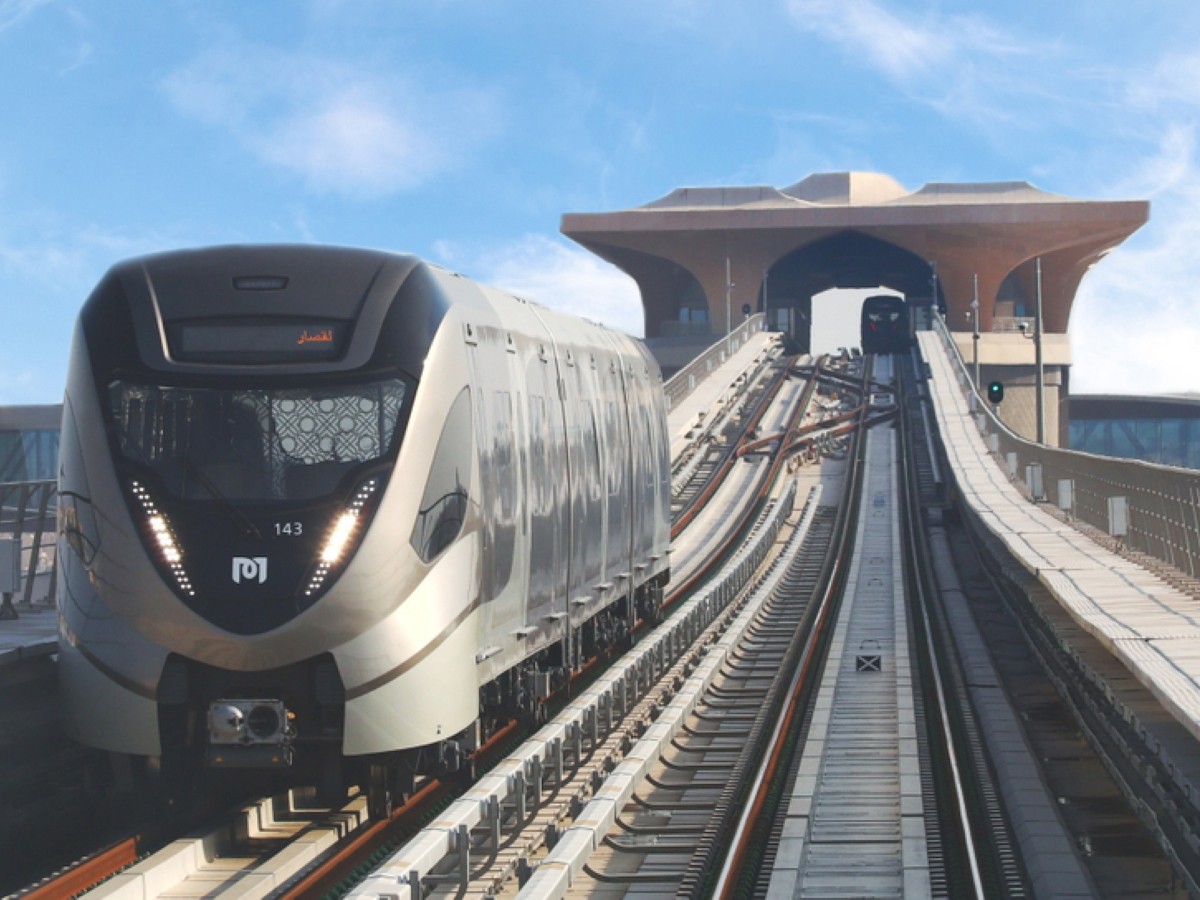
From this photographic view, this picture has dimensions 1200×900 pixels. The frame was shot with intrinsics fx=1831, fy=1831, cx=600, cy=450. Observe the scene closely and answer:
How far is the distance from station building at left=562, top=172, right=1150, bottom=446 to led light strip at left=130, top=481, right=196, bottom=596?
74.5 m

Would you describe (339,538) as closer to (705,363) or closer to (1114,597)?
(1114,597)

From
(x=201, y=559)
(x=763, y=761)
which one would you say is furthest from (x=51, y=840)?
(x=763, y=761)

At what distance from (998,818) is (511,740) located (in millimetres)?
4213

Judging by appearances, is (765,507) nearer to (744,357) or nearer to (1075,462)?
(1075,462)

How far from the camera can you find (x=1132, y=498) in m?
19.5

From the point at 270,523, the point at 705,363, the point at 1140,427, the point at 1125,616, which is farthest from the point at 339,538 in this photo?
the point at 1140,427

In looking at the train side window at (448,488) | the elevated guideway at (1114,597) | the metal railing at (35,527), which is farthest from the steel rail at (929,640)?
the metal railing at (35,527)

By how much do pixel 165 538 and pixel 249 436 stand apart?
766mm

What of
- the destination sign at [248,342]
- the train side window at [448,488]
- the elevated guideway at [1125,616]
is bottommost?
the elevated guideway at [1125,616]

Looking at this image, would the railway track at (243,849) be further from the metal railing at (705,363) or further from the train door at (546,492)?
the metal railing at (705,363)

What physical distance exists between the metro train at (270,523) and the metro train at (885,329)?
7045cm

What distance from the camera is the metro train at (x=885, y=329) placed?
8062 cm

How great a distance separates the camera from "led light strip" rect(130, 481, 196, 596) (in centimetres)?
1061

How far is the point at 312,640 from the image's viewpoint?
10547mm
